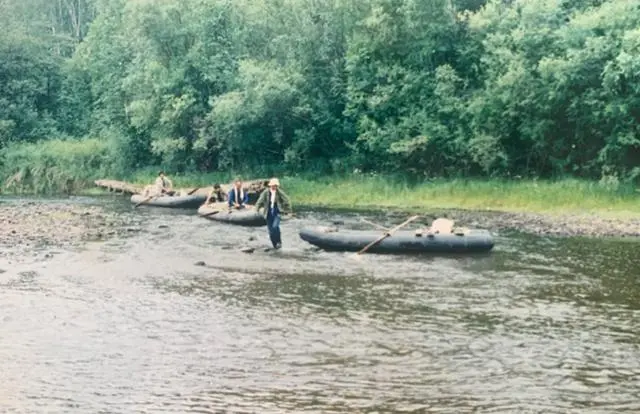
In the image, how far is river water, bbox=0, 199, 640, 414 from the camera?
980 centimetres

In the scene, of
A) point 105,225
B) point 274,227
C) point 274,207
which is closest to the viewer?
point 274,207

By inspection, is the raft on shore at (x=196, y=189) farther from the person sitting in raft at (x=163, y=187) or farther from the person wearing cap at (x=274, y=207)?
the person wearing cap at (x=274, y=207)

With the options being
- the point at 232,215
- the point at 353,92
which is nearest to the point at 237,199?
the point at 232,215

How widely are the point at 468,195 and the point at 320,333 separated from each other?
23.7 metres

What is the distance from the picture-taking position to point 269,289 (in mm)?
16766

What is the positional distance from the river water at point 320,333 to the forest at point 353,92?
14783 millimetres

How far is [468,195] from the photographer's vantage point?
3575 centimetres

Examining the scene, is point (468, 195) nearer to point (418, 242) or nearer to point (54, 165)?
point (418, 242)

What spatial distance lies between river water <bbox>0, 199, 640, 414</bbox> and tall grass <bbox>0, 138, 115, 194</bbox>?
2992 cm

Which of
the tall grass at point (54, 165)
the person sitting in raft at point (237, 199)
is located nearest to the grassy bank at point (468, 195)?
the person sitting in raft at point (237, 199)

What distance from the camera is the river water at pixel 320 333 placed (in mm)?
9797

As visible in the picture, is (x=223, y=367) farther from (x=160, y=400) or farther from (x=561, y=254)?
(x=561, y=254)

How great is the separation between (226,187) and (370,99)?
8974 mm

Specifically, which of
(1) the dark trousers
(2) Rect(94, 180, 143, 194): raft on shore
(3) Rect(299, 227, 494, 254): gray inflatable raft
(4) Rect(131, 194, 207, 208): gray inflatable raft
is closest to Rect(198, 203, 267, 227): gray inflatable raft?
(4) Rect(131, 194, 207, 208): gray inflatable raft
